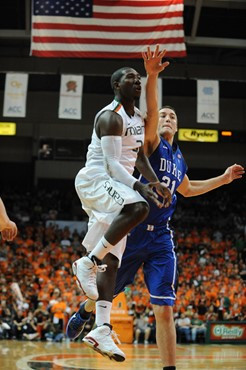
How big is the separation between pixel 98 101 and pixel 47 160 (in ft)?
11.9

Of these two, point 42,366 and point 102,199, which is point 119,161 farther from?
point 42,366

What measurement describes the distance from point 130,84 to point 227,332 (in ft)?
43.6

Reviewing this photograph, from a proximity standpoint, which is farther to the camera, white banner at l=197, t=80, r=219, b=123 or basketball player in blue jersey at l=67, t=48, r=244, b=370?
white banner at l=197, t=80, r=219, b=123

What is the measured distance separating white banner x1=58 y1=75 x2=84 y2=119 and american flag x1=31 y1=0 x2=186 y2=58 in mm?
2300

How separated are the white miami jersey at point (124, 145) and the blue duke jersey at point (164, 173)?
78 centimetres

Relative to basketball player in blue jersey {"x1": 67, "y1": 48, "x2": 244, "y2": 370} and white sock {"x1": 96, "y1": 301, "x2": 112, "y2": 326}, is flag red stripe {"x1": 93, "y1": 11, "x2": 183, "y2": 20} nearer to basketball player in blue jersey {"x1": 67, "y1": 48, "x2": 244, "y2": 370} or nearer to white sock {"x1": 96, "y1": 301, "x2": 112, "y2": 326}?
basketball player in blue jersey {"x1": 67, "y1": 48, "x2": 244, "y2": 370}

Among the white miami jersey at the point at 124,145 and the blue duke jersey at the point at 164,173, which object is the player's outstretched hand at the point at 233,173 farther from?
the white miami jersey at the point at 124,145

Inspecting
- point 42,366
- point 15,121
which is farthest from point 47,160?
point 42,366

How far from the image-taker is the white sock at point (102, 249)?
16.2ft

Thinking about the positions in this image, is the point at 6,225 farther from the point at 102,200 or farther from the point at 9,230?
the point at 102,200

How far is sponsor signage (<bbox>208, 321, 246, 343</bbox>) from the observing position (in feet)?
55.4

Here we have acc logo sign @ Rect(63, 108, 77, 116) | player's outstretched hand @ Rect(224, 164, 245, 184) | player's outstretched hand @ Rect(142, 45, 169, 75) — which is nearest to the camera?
player's outstretched hand @ Rect(142, 45, 169, 75)

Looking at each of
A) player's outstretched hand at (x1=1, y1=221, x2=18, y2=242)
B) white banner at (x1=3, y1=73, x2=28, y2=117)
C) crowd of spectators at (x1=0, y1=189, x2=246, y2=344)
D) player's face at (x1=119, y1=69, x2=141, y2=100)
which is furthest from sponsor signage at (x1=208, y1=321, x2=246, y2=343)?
player's face at (x1=119, y1=69, x2=141, y2=100)

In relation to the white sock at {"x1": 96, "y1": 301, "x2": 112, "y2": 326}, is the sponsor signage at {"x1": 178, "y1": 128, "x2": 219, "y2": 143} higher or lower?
higher
